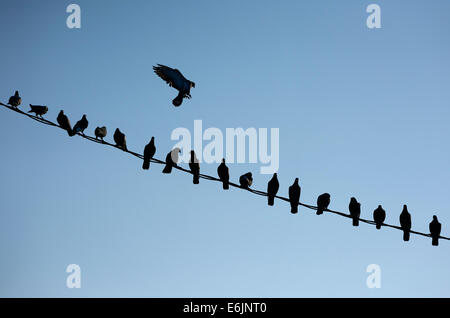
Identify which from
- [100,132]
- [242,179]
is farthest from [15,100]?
[242,179]

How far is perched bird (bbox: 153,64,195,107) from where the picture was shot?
14453 millimetres

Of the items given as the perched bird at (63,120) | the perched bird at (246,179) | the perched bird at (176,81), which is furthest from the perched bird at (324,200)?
the perched bird at (63,120)

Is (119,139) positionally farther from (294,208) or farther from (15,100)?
(294,208)

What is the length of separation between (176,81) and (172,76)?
0.20m

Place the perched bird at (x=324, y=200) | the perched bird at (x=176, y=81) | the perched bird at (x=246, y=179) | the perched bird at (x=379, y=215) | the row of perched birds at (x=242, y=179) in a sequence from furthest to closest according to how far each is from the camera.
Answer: the perched bird at (x=379, y=215)
the perched bird at (x=246, y=179)
the perched bird at (x=324, y=200)
the row of perched birds at (x=242, y=179)
the perched bird at (x=176, y=81)

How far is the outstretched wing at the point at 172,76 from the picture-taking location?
14534 millimetres

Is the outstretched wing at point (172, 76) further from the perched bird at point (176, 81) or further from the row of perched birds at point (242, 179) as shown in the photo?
the row of perched birds at point (242, 179)

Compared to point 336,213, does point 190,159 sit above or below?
above

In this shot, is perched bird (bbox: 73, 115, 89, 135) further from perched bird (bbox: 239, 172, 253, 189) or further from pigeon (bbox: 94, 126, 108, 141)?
perched bird (bbox: 239, 172, 253, 189)
